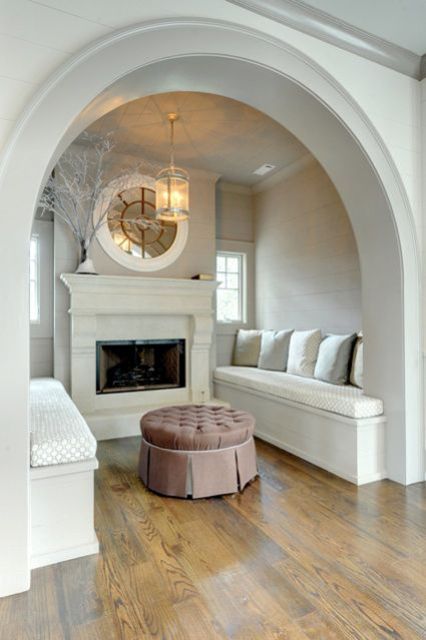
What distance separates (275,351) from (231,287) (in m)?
1.30

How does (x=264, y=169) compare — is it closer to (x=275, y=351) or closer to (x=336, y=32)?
(x=275, y=351)

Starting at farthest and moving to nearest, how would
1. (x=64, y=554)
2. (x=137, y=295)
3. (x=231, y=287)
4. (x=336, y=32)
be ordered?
(x=231, y=287) < (x=137, y=295) < (x=336, y=32) < (x=64, y=554)

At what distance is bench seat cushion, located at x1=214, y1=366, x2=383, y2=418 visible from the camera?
9.12 ft

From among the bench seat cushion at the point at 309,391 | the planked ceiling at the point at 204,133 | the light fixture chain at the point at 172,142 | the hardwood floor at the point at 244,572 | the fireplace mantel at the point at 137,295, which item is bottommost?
the hardwood floor at the point at 244,572

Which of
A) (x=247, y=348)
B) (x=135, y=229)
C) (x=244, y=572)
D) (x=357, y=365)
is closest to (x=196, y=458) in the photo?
(x=244, y=572)

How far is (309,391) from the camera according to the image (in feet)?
10.5

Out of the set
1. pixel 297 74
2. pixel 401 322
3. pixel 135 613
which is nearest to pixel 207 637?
pixel 135 613

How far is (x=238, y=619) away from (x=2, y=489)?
1.11 meters

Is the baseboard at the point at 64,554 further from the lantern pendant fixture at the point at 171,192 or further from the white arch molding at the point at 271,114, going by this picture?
the lantern pendant fixture at the point at 171,192

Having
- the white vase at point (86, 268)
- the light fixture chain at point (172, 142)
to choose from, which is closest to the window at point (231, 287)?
the light fixture chain at point (172, 142)

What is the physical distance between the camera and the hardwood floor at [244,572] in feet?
4.83

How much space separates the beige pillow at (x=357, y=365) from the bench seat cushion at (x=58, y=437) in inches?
91.0

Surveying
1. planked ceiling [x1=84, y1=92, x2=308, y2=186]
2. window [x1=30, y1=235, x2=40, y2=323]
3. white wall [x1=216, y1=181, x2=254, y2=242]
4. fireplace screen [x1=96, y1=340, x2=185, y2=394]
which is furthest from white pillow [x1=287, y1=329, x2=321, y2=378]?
window [x1=30, y1=235, x2=40, y2=323]

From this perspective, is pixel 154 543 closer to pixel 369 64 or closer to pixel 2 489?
pixel 2 489
